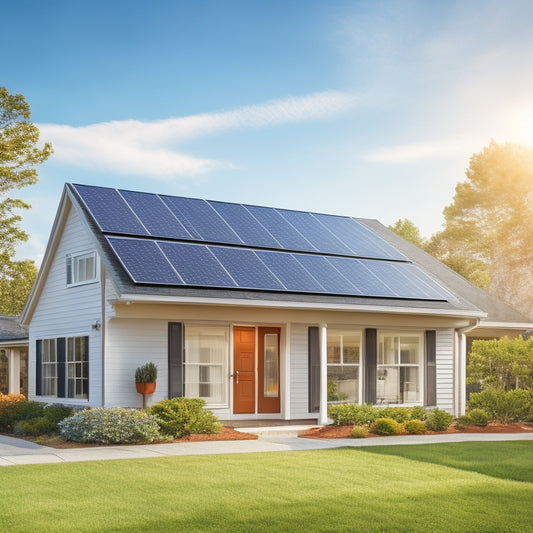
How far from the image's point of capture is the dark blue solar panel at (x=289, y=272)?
59.0 ft

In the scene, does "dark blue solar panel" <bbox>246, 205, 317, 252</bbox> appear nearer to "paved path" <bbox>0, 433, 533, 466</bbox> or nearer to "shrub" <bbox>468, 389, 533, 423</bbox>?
"shrub" <bbox>468, 389, 533, 423</bbox>

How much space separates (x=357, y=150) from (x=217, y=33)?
8823mm

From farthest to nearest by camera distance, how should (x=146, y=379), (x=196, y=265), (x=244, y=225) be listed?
(x=244, y=225) < (x=196, y=265) < (x=146, y=379)

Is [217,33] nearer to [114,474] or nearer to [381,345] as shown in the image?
[381,345]

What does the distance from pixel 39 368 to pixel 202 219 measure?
5814 millimetres

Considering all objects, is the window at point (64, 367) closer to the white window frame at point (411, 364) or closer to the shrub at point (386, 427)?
the shrub at point (386, 427)

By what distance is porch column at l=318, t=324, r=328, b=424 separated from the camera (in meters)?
17.6

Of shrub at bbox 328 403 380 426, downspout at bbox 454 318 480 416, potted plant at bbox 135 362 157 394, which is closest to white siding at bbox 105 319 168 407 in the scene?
potted plant at bbox 135 362 157 394

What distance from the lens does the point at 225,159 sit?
28953 millimetres

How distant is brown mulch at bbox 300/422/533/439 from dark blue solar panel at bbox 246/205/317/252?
17.2 ft

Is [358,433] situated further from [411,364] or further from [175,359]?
[411,364]

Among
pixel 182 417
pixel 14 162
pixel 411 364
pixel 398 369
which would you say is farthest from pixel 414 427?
pixel 14 162

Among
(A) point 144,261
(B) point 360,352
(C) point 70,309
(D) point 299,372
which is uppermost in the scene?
(A) point 144,261

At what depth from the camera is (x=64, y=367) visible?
18.6 metres
